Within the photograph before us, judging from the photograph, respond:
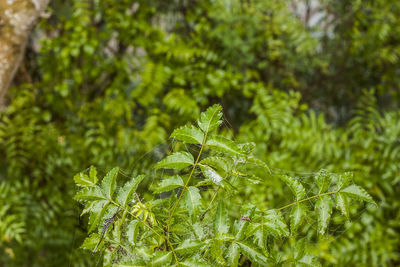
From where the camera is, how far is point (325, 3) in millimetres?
2098

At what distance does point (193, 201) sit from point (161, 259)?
91 mm

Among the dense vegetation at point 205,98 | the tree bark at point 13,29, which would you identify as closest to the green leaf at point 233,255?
the dense vegetation at point 205,98

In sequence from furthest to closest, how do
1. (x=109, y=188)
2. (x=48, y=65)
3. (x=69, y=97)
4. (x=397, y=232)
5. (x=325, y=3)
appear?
(x=325, y=3)
(x=69, y=97)
(x=48, y=65)
(x=397, y=232)
(x=109, y=188)

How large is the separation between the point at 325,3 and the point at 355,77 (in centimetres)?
60

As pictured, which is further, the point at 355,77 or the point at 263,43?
the point at 355,77

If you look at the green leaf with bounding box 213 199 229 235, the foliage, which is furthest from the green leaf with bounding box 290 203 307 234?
the green leaf with bounding box 213 199 229 235

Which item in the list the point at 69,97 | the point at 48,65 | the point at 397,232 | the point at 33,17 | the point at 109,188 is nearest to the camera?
the point at 109,188

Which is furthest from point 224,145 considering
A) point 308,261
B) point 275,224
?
point 308,261

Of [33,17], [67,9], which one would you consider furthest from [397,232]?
[67,9]

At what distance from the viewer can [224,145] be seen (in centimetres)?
42

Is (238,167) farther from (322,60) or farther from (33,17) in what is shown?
(322,60)

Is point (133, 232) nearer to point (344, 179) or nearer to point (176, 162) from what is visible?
point (176, 162)

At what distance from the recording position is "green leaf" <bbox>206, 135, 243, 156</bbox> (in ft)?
1.36

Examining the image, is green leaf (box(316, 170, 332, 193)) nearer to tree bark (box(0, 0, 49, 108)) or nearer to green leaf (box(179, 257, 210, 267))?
green leaf (box(179, 257, 210, 267))
